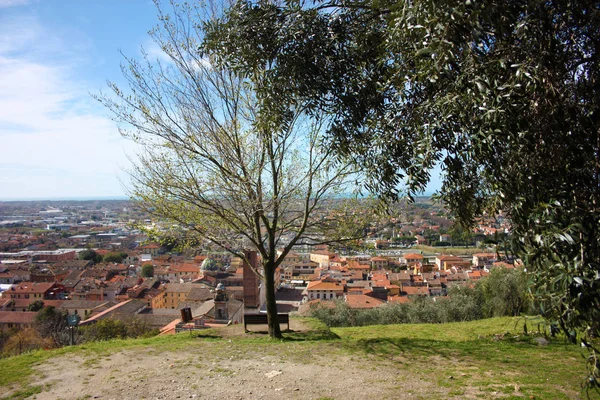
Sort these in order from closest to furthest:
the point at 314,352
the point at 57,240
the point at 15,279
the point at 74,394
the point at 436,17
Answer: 1. the point at 436,17
2. the point at 74,394
3. the point at 314,352
4. the point at 15,279
5. the point at 57,240

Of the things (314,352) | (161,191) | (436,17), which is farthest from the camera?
(161,191)

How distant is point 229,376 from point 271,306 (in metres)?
3.77

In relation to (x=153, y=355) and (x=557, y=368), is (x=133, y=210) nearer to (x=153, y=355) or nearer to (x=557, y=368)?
(x=153, y=355)

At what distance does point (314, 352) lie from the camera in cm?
768

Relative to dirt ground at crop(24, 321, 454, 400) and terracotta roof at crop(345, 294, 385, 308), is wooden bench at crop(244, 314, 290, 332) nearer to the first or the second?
dirt ground at crop(24, 321, 454, 400)

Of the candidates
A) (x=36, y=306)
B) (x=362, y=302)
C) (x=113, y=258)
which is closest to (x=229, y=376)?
(x=362, y=302)

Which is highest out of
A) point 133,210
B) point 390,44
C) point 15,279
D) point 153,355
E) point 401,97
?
point 390,44

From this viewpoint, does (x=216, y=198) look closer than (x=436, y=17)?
No

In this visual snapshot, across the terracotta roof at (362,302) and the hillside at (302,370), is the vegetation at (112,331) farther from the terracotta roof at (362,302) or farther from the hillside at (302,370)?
the terracotta roof at (362,302)

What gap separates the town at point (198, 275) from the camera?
9992 millimetres

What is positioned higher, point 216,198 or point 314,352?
point 216,198

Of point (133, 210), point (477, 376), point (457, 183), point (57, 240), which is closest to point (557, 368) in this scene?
point (477, 376)

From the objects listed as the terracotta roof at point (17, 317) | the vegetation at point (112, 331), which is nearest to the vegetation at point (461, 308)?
the vegetation at point (112, 331)

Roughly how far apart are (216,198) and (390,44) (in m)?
6.55
